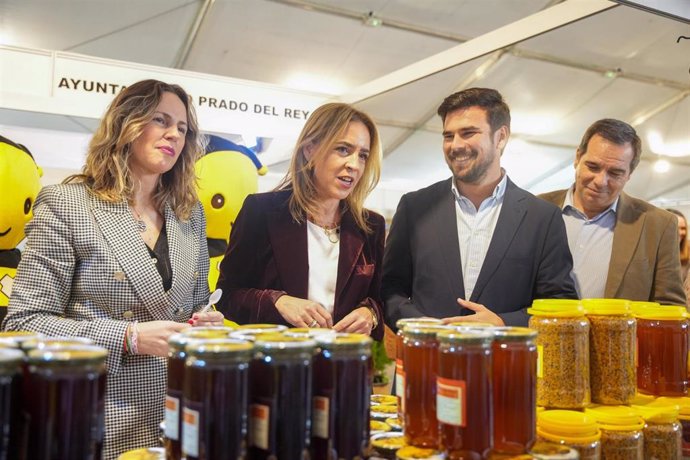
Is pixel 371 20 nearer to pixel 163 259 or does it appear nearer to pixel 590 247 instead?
pixel 590 247

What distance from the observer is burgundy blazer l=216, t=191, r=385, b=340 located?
6.63 feet

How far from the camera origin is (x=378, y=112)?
6137 mm

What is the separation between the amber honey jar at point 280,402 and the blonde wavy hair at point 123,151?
0.91 m

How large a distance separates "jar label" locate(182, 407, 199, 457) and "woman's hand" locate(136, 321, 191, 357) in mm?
505

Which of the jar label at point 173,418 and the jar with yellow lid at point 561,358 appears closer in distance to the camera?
the jar label at point 173,418

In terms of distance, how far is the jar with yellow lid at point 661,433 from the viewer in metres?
1.49

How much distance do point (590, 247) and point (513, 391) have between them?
1.56m

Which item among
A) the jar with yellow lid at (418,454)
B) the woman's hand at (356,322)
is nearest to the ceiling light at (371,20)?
the woman's hand at (356,322)

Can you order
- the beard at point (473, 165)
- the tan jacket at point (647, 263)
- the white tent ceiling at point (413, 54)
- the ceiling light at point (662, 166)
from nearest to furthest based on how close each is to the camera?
the beard at point (473, 165)
the tan jacket at point (647, 263)
the white tent ceiling at point (413, 54)
the ceiling light at point (662, 166)

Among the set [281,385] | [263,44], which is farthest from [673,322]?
[263,44]

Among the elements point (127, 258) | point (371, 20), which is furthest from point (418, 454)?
point (371, 20)

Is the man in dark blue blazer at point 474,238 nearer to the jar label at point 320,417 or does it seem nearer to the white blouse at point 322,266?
the white blouse at point 322,266

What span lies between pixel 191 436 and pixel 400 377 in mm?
513

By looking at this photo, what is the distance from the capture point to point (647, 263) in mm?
2402
